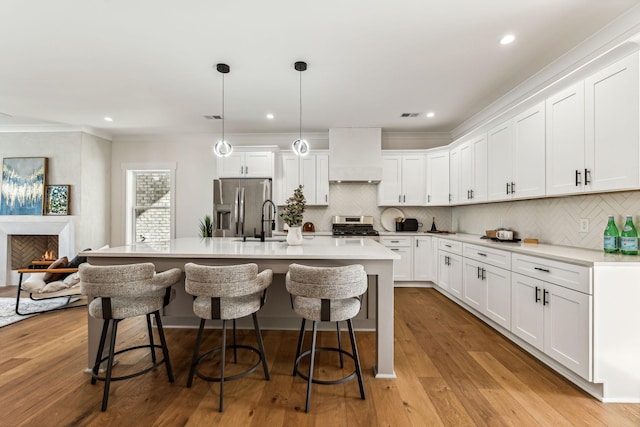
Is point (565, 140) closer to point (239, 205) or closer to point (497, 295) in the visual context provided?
point (497, 295)

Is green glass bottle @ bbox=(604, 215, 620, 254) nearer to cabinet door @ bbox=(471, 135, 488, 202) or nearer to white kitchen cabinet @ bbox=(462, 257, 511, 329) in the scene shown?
white kitchen cabinet @ bbox=(462, 257, 511, 329)

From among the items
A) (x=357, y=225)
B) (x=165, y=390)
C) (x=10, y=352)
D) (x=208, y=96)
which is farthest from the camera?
(x=357, y=225)

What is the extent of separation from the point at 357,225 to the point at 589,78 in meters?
3.53

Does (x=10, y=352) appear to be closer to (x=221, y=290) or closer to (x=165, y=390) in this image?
(x=165, y=390)

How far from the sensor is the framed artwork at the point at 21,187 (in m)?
4.99

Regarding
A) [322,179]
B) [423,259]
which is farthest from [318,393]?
[322,179]

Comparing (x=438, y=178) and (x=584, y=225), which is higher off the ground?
(x=438, y=178)

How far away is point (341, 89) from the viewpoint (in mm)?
3510

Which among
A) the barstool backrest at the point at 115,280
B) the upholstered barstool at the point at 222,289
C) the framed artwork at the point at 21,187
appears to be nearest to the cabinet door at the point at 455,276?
the upholstered barstool at the point at 222,289

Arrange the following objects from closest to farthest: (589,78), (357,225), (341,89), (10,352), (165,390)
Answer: (165,390), (589,78), (10,352), (341,89), (357,225)

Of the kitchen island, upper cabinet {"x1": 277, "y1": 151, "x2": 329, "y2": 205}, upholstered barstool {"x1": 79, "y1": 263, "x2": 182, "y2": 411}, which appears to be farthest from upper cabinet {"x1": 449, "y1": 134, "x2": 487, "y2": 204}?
upholstered barstool {"x1": 79, "y1": 263, "x2": 182, "y2": 411}

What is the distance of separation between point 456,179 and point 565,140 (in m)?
2.06

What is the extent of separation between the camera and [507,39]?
8.12ft

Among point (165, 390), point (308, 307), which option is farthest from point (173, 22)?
point (165, 390)
